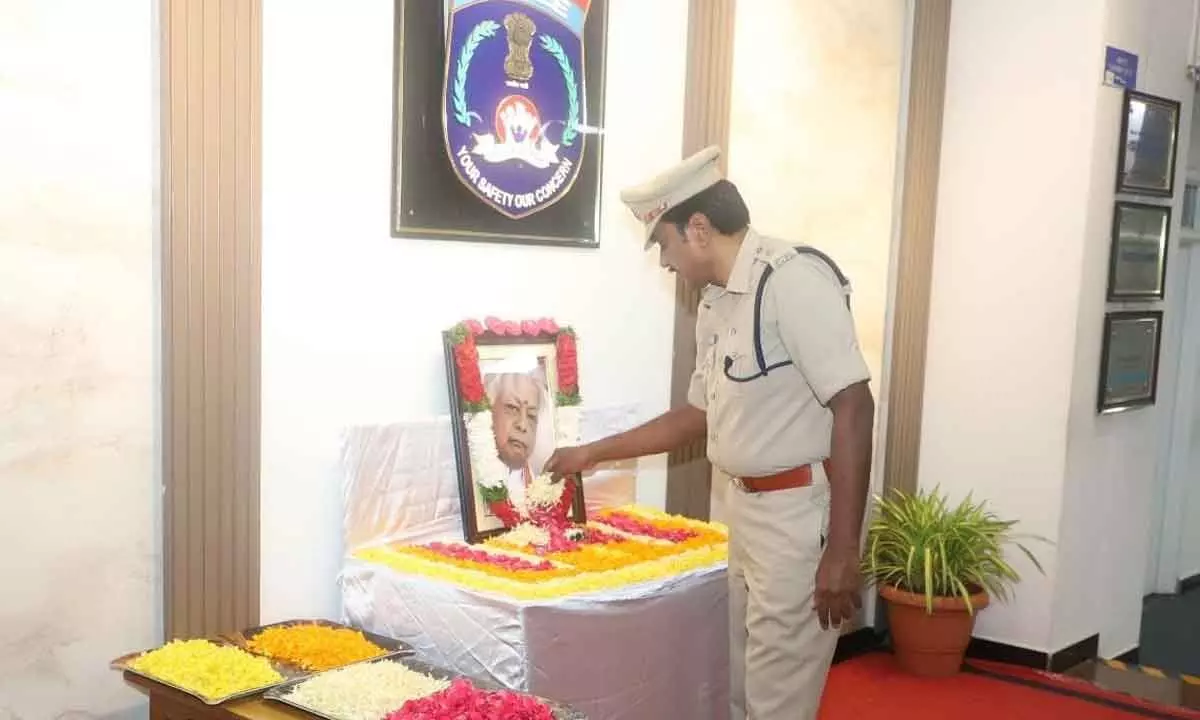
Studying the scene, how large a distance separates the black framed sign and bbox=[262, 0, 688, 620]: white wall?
59 mm

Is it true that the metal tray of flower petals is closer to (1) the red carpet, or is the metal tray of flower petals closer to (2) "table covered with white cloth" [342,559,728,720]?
(2) "table covered with white cloth" [342,559,728,720]

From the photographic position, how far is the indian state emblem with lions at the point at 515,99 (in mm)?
3086

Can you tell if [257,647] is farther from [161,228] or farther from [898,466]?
[898,466]

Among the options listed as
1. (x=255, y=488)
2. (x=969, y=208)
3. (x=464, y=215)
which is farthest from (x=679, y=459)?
(x=969, y=208)

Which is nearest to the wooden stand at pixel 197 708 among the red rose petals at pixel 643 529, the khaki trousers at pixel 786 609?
the khaki trousers at pixel 786 609

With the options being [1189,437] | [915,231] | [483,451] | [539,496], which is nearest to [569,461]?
[539,496]

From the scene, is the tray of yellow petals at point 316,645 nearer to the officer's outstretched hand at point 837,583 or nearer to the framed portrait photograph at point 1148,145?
the officer's outstretched hand at point 837,583

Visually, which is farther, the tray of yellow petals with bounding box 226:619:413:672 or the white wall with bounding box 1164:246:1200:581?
the white wall with bounding box 1164:246:1200:581

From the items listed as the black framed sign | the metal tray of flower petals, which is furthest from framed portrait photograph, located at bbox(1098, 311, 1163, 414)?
the metal tray of flower petals

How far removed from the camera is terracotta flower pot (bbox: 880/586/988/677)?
434 cm

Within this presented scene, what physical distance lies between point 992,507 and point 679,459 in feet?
5.42

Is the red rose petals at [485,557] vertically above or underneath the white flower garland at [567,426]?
underneath

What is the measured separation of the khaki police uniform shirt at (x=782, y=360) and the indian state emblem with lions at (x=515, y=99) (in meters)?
0.81

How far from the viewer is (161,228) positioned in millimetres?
2506
